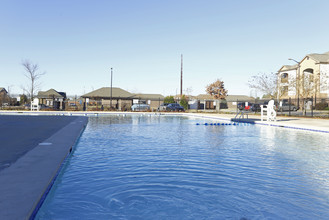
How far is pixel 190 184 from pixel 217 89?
71.6m

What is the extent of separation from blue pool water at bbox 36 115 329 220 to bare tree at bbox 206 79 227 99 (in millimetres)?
66588

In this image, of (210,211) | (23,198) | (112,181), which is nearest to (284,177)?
(210,211)

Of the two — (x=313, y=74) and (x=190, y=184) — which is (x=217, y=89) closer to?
(x=313, y=74)

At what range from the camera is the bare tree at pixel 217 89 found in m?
75.1

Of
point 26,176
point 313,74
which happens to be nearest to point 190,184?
point 26,176

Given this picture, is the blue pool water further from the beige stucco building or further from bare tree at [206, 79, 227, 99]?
bare tree at [206, 79, 227, 99]

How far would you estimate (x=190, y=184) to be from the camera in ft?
18.5

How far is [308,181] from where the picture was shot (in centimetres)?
593

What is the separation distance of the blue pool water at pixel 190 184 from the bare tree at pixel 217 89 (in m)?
66.6

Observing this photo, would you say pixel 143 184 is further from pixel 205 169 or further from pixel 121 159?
pixel 121 159

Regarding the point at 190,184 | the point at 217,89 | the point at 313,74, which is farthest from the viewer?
the point at 217,89

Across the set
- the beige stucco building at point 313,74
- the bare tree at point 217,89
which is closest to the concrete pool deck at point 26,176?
the beige stucco building at point 313,74

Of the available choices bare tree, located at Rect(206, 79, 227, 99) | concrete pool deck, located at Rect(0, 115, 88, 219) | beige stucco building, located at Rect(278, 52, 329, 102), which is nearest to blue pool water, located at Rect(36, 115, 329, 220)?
concrete pool deck, located at Rect(0, 115, 88, 219)

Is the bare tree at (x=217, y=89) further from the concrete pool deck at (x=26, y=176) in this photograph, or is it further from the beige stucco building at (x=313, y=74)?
the concrete pool deck at (x=26, y=176)
